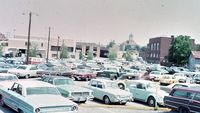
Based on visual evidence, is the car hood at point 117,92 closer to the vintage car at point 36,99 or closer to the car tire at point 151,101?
the car tire at point 151,101

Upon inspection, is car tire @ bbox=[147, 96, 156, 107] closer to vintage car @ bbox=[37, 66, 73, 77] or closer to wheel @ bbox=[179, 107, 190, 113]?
wheel @ bbox=[179, 107, 190, 113]

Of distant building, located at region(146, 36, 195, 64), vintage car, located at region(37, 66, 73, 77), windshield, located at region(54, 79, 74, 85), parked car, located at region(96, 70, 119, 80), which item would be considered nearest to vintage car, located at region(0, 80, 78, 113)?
windshield, located at region(54, 79, 74, 85)

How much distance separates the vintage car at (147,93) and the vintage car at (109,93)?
1457 millimetres

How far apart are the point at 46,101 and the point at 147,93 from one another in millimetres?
10187

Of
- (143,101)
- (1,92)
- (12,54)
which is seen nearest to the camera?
(1,92)

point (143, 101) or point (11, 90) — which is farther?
point (143, 101)

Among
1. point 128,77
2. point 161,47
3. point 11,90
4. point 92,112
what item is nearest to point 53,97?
point 11,90

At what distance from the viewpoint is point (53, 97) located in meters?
13.1

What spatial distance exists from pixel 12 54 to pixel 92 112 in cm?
9142

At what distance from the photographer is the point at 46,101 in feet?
40.5

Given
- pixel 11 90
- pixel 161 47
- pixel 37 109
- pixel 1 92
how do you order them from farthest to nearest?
1. pixel 161 47
2. pixel 1 92
3. pixel 11 90
4. pixel 37 109

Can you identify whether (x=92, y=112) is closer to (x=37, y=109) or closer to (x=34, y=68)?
(x=37, y=109)

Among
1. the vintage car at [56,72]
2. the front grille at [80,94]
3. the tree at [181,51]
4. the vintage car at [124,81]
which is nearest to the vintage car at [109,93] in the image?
the front grille at [80,94]

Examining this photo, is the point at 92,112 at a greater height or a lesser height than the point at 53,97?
lesser
